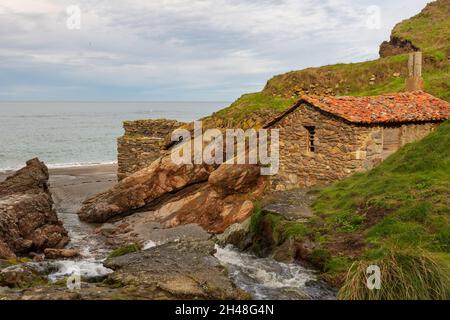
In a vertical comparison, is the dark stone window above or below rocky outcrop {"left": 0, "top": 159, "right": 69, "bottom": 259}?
above

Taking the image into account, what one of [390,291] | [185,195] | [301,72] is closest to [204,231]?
[185,195]

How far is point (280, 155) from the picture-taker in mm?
26047

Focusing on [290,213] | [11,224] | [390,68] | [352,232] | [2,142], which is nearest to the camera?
[352,232]

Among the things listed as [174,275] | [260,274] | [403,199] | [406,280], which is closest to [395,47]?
[403,199]

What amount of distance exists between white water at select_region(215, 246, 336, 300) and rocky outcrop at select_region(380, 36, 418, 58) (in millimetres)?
38298

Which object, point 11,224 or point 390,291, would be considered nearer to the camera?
point 390,291

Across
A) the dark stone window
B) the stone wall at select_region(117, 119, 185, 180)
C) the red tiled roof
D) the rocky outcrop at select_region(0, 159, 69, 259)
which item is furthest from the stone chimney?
the rocky outcrop at select_region(0, 159, 69, 259)

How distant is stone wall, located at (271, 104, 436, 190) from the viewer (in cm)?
2295

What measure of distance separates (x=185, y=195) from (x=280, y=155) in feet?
26.0

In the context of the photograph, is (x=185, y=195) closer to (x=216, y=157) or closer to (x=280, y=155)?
(x=216, y=157)

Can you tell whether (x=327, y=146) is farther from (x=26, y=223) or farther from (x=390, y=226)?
(x=26, y=223)

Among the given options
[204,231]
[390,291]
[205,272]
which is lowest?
[204,231]

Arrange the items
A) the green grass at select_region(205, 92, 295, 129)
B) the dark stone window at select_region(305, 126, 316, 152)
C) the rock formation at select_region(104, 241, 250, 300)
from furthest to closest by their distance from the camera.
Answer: the green grass at select_region(205, 92, 295, 129)
the dark stone window at select_region(305, 126, 316, 152)
the rock formation at select_region(104, 241, 250, 300)

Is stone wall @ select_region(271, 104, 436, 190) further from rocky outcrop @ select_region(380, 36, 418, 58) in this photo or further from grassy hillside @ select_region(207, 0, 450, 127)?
rocky outcrop @ select_region(380, 36, 418, 58)
